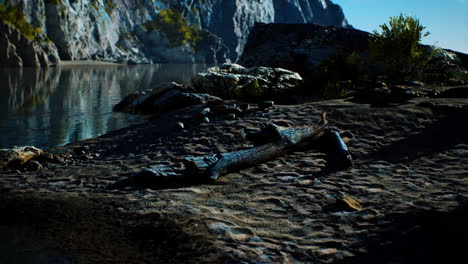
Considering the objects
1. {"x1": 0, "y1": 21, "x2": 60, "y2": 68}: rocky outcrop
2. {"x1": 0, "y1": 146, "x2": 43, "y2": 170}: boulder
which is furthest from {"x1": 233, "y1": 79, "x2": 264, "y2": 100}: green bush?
{"x1": 0, "y1": 21, "x2": 60, "y2": 68}: rocky outcrop

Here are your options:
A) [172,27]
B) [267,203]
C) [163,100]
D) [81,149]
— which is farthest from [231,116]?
[172,27]

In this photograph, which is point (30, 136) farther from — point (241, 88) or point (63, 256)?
point (63, 256)

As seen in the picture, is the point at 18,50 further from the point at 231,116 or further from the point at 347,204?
the point at 347,204

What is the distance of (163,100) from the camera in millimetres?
18891

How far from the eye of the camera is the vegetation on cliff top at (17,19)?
6550cm

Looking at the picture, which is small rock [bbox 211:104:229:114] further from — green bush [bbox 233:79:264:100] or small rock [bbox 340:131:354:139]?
green bush [bbox 233:79:264:100]

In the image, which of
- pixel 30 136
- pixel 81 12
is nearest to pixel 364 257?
pixel 30 136

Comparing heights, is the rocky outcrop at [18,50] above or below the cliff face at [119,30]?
below

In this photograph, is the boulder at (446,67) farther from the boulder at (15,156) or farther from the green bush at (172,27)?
the green bush at (172,27)

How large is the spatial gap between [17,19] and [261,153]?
75.8 meters

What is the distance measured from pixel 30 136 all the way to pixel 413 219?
1316cm

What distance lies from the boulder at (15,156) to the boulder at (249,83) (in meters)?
9.77

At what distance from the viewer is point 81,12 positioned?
101 m

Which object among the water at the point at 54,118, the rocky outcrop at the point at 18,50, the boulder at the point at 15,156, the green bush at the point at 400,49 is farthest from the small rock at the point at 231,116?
the rocky outcrop at the point at 18,50
